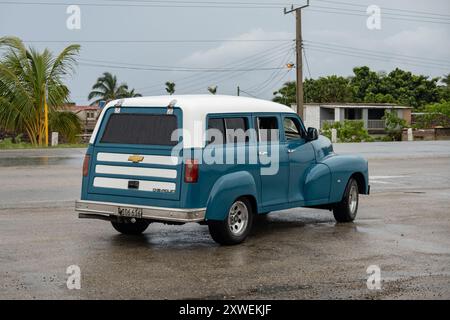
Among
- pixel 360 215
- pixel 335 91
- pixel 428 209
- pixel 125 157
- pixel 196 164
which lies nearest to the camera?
pixel 196 164

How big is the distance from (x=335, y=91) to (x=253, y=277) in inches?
3149

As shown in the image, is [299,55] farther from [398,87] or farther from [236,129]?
[398,87]

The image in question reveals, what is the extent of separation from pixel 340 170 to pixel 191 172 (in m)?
3.21

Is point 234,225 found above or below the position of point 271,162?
below

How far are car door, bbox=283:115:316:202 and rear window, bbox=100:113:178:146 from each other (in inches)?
77.9

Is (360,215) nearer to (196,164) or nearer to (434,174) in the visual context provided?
(196,164)

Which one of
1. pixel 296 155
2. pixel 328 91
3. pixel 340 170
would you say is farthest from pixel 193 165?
pixel 328 91

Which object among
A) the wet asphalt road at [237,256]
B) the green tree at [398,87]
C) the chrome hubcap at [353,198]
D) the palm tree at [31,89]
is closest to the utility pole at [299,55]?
the palm tree at [31,89]

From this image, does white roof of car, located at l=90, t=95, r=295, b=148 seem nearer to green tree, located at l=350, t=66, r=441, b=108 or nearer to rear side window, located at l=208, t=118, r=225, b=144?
rear side window, located at l=208, t=118, r=225, b=144

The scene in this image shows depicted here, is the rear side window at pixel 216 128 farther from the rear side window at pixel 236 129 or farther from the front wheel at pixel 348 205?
the front wheel at pixel 348 205

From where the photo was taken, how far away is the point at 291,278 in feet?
24.9

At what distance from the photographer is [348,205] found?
37.9ft
